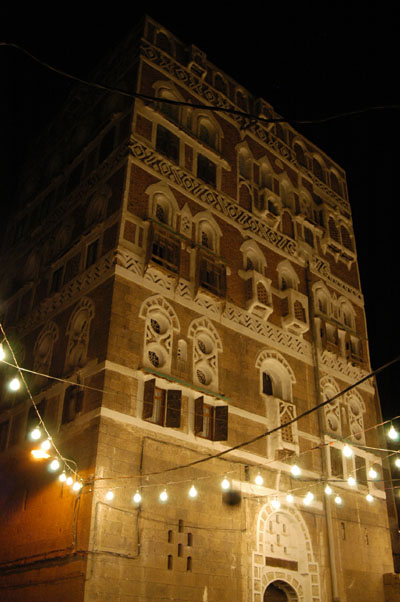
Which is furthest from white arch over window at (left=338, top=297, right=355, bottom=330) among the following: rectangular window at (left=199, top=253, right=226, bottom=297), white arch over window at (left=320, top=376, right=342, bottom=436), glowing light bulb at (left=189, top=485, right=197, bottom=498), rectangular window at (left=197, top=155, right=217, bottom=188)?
glowing light bulb at (left=189, top=485, right=197, bottom=498)

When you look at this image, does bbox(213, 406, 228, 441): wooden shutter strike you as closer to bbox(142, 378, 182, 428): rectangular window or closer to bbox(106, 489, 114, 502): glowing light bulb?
bbox(142, 378, 182, 428): rectangular window

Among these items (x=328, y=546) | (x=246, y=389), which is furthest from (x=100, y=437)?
(x=328, y=546)

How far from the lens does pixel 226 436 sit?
682 inches

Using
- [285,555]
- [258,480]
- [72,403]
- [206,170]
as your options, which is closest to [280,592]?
[285,555]

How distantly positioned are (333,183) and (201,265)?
519 inches

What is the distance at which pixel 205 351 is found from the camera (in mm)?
18750

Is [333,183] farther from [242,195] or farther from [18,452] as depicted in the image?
[18,452]

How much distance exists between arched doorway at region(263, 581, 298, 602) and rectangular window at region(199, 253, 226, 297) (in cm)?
926

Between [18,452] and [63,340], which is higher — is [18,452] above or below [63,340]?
below

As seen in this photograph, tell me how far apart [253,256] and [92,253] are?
21.6 feet

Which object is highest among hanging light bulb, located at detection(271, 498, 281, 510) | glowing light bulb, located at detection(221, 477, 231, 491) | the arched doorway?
glowing light bulb, located at detection(221, 477, 231, 491)

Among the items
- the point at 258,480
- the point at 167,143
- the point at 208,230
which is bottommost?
the point at 258,480

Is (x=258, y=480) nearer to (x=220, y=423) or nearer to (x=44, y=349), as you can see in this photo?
(x=220, y=423)

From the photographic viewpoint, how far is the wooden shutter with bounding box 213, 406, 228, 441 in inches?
680
